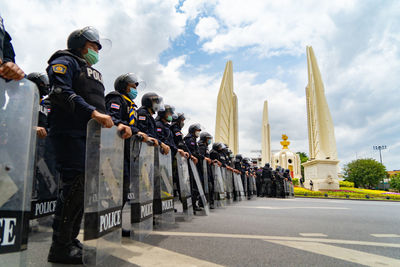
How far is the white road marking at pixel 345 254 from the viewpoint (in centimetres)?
222

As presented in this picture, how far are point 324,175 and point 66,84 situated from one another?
78.8ft

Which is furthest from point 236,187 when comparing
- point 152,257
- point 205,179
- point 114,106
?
point 152,257

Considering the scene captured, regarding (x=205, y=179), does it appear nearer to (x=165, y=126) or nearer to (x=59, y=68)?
(x=165, y=126)

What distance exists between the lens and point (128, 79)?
349 centimetres

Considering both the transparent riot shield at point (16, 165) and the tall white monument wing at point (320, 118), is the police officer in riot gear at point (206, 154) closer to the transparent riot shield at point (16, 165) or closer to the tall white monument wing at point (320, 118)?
the transparent riot shield at point (16, 165)

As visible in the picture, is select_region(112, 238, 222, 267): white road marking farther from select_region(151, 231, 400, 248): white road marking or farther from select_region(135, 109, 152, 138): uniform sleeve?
select_region(135, 109, 152, 138): uniform sleeve

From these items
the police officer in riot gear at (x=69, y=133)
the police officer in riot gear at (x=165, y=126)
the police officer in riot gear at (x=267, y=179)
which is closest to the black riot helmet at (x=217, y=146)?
the police officer in riot gear at (x=165, y=126)

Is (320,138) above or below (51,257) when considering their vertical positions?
above

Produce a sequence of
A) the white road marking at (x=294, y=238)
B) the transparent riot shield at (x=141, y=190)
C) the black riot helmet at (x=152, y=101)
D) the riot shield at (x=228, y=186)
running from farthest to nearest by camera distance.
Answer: the riot shield at (x=228, y=186), the black riot helmet at (x=152, y=101), the white road marking at (x=294, y=238), the transparent riot shield at (x=141, y=190)

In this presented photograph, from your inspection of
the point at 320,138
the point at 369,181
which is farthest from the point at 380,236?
the point at 369,181

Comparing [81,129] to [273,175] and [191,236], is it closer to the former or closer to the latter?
[191,236]

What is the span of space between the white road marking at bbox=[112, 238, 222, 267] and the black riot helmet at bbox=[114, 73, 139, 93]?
6.48 feet

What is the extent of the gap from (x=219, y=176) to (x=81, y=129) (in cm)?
501

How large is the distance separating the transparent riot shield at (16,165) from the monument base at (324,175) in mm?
23694
